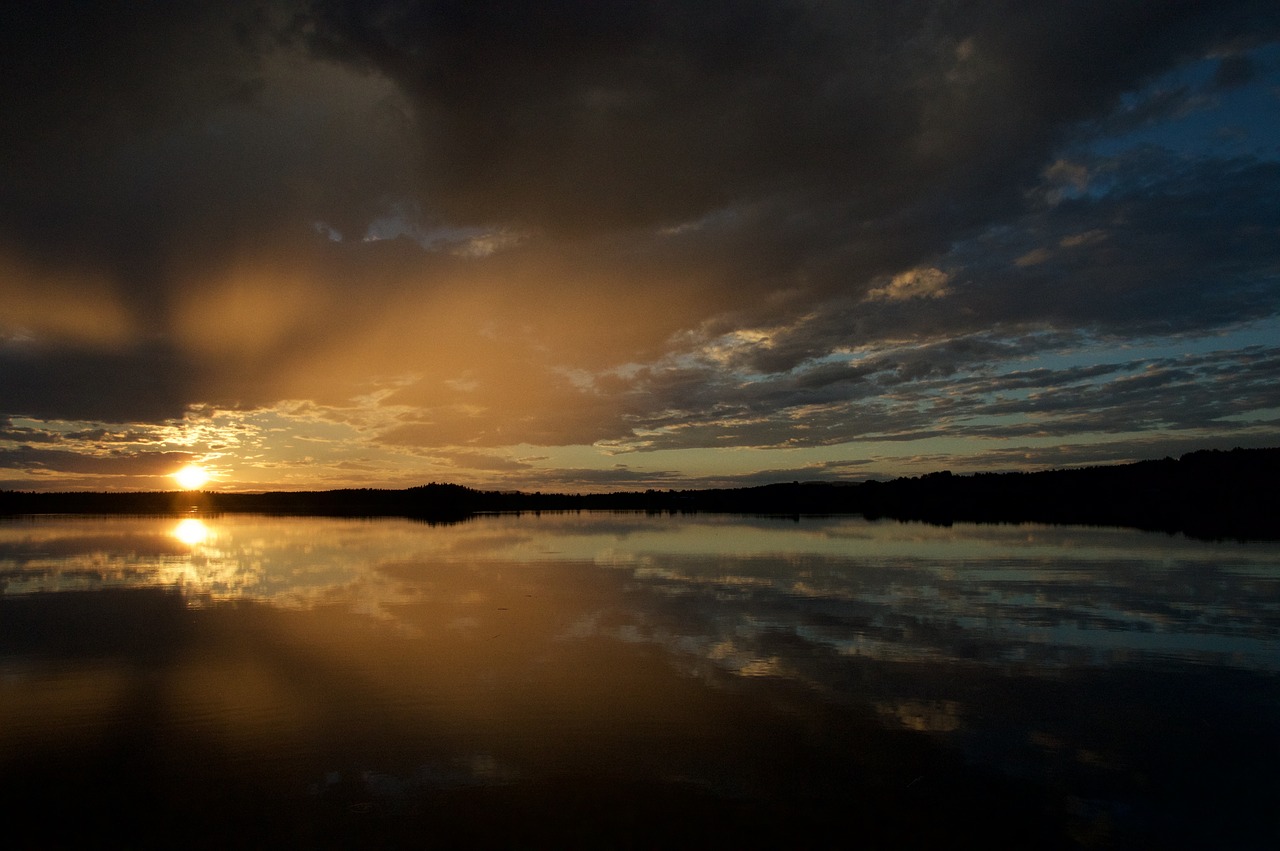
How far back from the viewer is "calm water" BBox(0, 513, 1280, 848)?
9.44 m

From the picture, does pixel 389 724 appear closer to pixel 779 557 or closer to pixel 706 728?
pixel 706 728

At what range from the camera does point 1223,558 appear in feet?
129

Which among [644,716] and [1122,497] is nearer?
[644,716]

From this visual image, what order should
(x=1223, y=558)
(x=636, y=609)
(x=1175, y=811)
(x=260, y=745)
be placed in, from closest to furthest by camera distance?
(x=1175, y=811), (x=260, y=745), (x=636, y=609), (x=1223, y=558)

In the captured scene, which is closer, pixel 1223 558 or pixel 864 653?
pixel 864 653

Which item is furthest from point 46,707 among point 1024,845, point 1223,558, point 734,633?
point 1223,558

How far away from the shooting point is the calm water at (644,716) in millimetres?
9438

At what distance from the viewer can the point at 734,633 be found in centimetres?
2058

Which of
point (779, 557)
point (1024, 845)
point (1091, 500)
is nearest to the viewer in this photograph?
point (1024, 845)

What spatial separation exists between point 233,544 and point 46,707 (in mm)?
47919

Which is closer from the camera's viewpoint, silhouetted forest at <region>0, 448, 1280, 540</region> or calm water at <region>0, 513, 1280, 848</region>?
calm water at <region>0, 513, 1280, 848</region>

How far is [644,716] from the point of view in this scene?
1334 centimetres

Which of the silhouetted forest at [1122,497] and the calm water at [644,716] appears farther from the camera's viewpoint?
the silhouetted forest at [1122,497]

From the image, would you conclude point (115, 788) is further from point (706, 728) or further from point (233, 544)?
point (233, 544)
